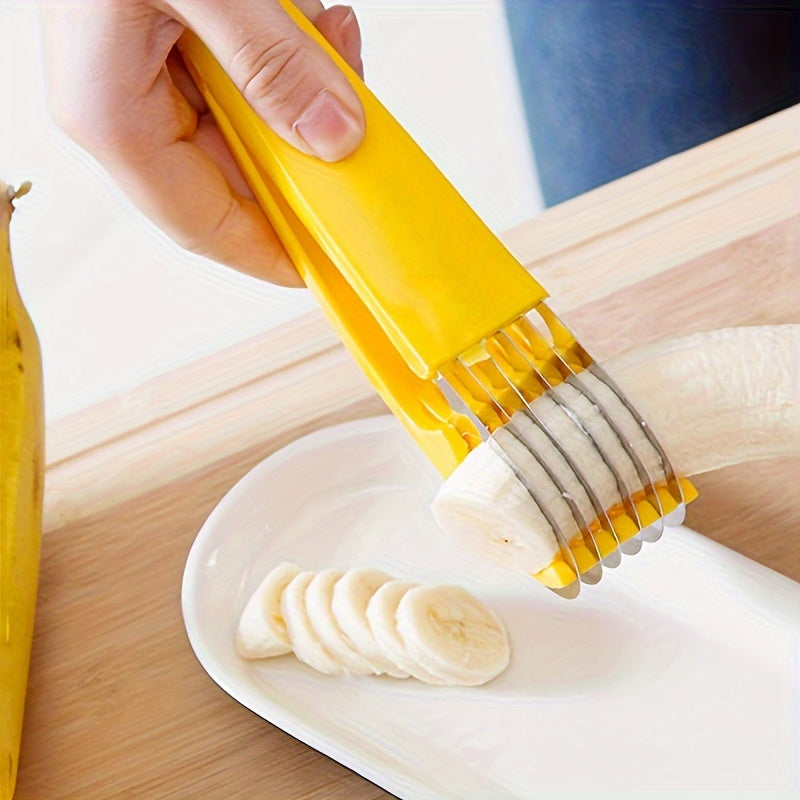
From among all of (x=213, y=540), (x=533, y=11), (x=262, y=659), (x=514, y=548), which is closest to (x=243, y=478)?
(x=213, y=540)

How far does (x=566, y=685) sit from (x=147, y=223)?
1687mm

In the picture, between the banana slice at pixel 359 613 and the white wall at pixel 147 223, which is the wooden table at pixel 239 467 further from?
the white wall at pixel 147 223

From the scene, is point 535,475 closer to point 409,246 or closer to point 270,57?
point 409,246

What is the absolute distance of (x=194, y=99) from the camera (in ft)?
3.47

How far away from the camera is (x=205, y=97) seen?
0.99m

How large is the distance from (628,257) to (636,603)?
47 centimetres

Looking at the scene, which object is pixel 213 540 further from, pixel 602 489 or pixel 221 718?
pixel 602 489

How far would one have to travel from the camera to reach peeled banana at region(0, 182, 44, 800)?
1.00 metres

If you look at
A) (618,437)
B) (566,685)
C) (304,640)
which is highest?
(618,437)

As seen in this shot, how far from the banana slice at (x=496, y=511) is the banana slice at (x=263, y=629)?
7.5 inches

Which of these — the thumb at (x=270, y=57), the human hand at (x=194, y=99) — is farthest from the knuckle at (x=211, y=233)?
the thumb at (x=270, y=57)

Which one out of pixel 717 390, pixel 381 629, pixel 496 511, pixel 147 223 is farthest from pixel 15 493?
pixel 147 223

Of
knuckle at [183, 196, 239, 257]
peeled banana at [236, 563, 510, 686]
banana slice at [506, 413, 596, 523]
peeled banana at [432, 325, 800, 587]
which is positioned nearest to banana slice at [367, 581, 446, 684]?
peeled banana at [236, 563, 510, 686]

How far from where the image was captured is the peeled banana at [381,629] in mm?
958
